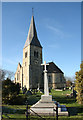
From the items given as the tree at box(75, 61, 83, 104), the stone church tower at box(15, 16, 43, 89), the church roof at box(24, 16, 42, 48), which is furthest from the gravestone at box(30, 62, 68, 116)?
the church roof at box(24, 16, 42, 48)

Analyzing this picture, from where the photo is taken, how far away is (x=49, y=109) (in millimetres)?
7109

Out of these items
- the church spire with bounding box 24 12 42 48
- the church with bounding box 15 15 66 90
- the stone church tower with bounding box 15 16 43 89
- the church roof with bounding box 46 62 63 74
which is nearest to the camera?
the stone church tower with bounding box 15 16 43 89

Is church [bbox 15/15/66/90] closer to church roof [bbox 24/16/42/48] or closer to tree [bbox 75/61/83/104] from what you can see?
church roof [bbox 24/16/42/48]

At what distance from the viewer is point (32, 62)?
109 ft

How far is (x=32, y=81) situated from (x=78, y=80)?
21567 millimetres

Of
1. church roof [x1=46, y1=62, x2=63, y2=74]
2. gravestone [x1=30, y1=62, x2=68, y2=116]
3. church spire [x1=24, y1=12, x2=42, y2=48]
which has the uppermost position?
church spire [x1=24, y1=12, x2=42, y2=48]

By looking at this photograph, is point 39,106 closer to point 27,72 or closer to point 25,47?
point 27,72

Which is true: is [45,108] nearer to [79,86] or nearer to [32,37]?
[79,86]

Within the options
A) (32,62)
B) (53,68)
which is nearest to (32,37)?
(32,62)

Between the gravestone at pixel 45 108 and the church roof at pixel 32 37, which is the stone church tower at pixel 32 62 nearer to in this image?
the church roof at pixel 32 37

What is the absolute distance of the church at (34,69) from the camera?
3227cm

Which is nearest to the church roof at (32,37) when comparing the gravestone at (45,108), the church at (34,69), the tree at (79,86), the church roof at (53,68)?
the church at (34,69)

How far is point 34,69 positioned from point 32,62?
203 cm

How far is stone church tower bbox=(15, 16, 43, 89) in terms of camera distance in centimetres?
3194
